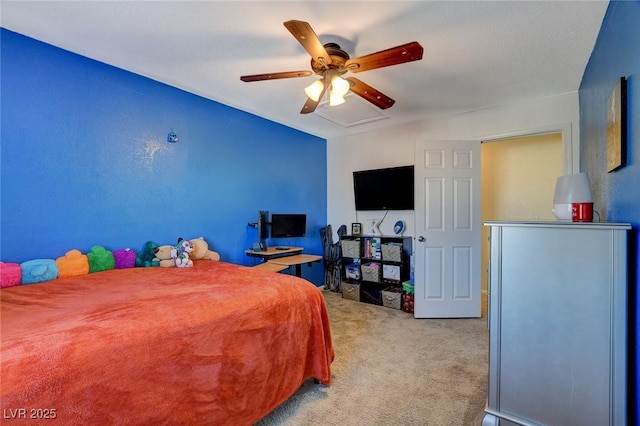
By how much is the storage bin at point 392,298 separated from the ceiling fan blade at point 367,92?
93.4 inches

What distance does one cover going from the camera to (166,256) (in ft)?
8.18

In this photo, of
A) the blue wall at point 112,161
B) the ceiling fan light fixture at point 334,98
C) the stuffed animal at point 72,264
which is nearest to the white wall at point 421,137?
the blue wall at point 112,161

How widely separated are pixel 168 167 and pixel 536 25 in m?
3.15

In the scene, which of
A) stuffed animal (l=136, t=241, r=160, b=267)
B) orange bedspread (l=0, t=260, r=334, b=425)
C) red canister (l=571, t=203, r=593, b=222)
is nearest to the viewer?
orange bedspread (l=0, t=260, r=334, b=425)

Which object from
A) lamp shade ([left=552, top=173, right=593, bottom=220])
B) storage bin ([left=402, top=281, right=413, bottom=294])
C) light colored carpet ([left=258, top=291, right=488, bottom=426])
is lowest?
light colored carpet ([left=258, top=291, right=488, bottom=426])

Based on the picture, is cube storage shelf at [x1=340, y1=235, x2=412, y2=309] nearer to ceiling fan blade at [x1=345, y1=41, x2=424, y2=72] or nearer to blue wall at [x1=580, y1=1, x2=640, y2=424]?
blue wall at [x1=580, y1=1, x2=640, y2=424]

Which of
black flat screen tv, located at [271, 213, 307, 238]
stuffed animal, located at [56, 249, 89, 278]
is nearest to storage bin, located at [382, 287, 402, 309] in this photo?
black flat screen tv, located at [271, 213, 307, 238]

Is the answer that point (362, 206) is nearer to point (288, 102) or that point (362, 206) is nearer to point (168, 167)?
point (288, 102)

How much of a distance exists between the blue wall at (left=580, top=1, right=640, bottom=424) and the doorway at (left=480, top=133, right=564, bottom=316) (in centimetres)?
171

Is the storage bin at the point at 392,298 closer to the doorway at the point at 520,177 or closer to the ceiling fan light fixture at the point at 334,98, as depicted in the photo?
the doorway at the point at 520,177

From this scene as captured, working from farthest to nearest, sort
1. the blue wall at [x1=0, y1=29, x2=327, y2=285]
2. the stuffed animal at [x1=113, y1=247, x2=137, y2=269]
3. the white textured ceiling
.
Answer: the stuffed animal at [x1=113, y1=247, x2=137, y2=269], the blue wall at [x1=0, y1=29, x2=327, y2=285], the white textured ceiling

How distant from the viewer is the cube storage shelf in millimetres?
3812

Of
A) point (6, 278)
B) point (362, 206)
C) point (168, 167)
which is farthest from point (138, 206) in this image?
point (362, 206)

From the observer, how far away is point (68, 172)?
2.16 metres
